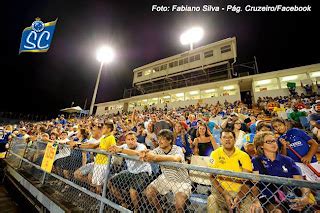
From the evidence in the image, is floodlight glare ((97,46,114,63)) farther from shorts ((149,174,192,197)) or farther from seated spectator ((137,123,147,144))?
shorts ((149,174,192,197))

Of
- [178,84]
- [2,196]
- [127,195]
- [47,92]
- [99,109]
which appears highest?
[47,92]

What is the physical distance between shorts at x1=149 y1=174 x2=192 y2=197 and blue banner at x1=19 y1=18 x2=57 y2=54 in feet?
41.1

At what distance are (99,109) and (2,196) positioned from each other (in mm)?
29872

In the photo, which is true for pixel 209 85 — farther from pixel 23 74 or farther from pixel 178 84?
pixel 23 74

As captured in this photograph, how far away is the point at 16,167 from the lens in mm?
5891

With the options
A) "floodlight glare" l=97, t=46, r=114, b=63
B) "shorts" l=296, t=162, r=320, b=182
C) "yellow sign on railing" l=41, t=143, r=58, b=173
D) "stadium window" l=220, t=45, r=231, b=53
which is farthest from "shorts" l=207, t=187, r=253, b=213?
"stadium window" l=220, t=45, r=231, b=53

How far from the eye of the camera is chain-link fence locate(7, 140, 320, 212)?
1565mm

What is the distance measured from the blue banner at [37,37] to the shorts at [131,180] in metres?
12.0

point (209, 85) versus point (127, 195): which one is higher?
point (209, 85)

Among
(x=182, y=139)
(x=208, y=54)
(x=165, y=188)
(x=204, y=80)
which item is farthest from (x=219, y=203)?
(x=208, y=54)

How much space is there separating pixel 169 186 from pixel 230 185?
2.70 ft

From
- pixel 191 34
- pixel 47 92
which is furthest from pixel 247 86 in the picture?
pixel 47 92

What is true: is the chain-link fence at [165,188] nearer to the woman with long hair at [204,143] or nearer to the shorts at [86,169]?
the shorts at [86,169]

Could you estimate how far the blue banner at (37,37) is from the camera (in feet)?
35.8
